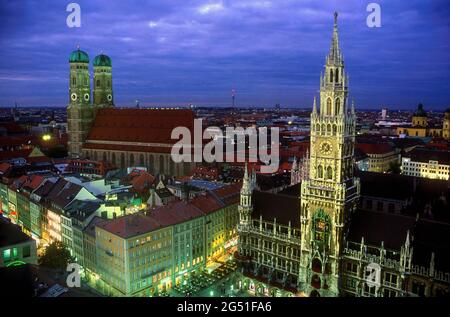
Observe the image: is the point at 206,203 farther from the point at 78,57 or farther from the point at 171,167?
the point at 78,57

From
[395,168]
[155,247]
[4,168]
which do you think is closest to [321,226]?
[155,247]

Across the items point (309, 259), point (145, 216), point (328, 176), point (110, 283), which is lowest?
point (110, 283)

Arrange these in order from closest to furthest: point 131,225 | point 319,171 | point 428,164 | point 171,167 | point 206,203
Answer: point 319,171 < point 131,225 < point 206,203 < point 171,167 < point 428,164

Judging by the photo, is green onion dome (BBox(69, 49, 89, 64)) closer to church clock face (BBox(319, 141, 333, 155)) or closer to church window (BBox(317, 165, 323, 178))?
church clock face (BBox(319, 141, 333, 155))

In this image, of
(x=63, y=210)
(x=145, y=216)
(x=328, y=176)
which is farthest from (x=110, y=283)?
(x=328, y=176)

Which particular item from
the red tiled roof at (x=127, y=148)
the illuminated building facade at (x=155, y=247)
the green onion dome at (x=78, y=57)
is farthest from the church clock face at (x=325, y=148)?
the green onion dome at (x=78, y=57)

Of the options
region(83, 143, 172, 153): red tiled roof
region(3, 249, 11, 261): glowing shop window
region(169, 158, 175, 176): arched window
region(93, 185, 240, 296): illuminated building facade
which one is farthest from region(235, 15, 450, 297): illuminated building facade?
region(83, 143, 172, 153): red tiled roof
